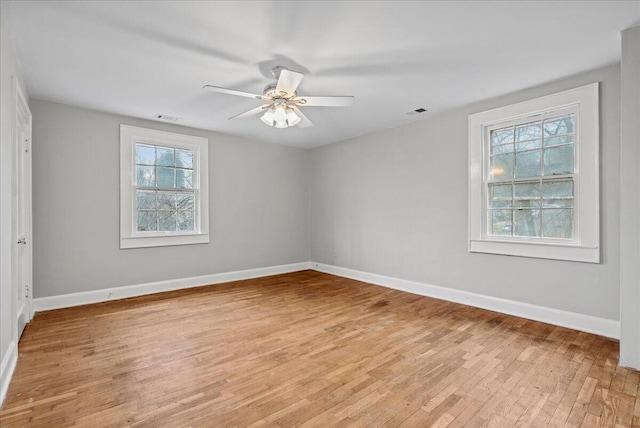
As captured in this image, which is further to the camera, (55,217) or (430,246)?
(430,246)

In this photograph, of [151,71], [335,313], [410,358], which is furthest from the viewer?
[335,313]

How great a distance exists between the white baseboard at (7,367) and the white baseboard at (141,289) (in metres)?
1.60

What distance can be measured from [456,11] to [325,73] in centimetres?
127

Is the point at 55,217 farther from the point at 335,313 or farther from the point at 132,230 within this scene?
the point at 335,313

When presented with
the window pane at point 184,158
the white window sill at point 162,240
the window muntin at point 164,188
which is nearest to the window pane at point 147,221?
the window muntin at point 164,188

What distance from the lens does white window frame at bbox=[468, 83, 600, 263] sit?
9.80 ft

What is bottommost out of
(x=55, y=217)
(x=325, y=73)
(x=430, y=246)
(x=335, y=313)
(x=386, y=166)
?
(x=335, y=313)

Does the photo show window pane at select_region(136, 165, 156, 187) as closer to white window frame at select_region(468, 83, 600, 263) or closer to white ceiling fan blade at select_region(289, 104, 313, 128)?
white ceiling fan blade at select_region(289, 104, 313, 128)

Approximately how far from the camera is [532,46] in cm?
256

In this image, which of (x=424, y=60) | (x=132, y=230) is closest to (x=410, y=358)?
(x=424, y=60)

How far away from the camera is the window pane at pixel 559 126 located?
322 centimetres

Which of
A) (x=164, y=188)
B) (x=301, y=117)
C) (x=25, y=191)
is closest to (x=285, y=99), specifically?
(x=301, y=117)

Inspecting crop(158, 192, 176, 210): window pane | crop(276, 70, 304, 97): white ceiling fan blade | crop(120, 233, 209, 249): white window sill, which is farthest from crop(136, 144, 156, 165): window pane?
crop(276, 70, 304, 97): white ceiling fan blade

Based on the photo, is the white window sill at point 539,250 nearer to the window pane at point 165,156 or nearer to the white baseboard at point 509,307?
the white baseboard at point 509,307
